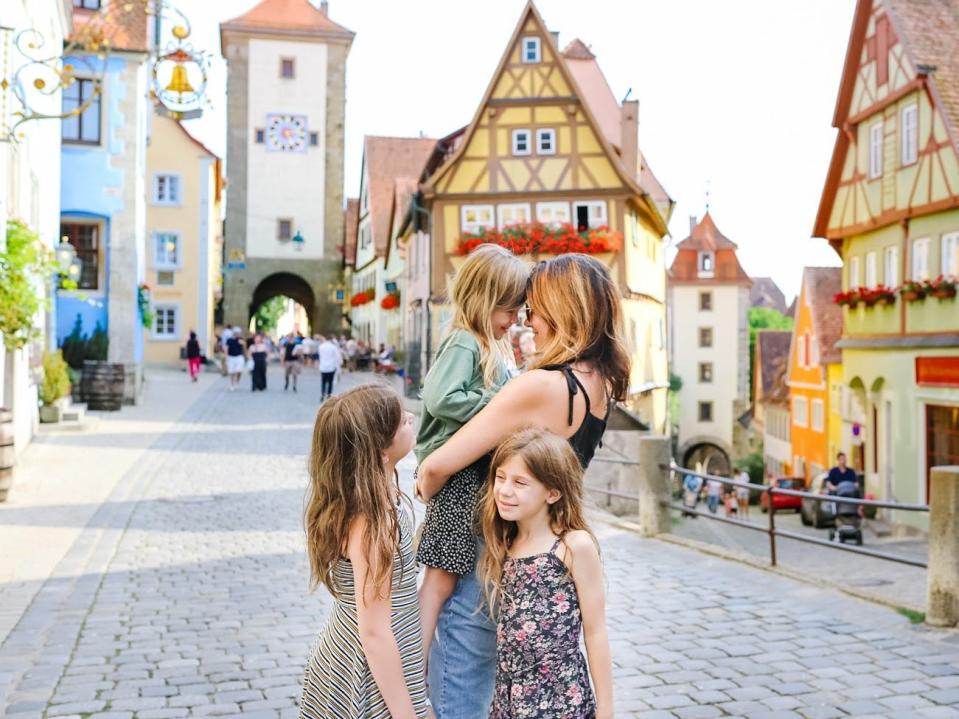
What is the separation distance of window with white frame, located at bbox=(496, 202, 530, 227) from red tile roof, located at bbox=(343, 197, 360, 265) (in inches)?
1092

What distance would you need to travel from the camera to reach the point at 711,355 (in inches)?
2406

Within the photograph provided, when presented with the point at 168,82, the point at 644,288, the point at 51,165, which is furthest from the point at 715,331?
the point at 168,82

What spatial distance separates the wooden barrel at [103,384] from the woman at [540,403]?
20.5m

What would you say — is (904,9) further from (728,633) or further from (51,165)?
(728,633)

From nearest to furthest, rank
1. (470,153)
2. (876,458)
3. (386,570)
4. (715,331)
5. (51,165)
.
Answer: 1. (386,570)
2. (51,165)
3. (876,458)
4. (470,153)
5. (715,331)

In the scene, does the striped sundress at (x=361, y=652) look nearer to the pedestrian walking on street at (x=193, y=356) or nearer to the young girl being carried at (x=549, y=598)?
the young girl being carried at (x=549, y=598)

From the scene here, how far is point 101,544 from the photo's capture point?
9.30 m

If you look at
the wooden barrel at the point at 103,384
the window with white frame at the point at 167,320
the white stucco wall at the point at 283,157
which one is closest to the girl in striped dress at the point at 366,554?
the wooden barrel at the point at 103,384

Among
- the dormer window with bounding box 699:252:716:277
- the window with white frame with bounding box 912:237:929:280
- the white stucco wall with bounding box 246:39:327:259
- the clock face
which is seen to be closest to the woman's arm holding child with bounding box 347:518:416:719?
the window with white frame with bounding box 912:237:929:280

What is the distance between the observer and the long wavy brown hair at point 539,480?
2.73 metres

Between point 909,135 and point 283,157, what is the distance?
35694mm

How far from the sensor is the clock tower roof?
169ft

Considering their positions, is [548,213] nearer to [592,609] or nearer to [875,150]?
[875,150]

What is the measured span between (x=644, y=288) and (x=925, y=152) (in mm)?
11859
